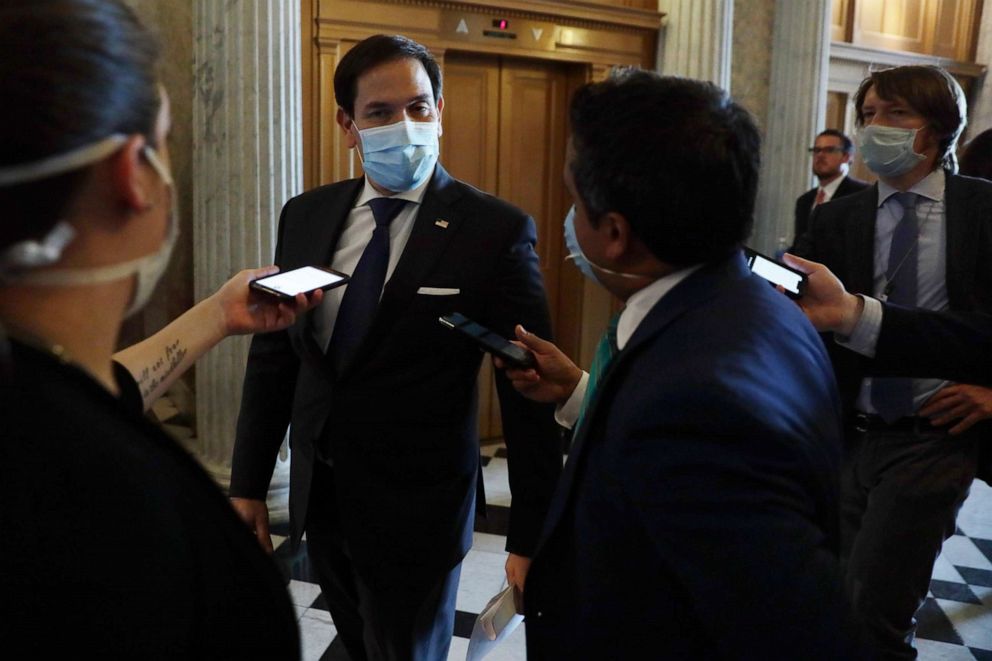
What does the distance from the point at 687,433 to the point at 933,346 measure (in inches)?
48.8

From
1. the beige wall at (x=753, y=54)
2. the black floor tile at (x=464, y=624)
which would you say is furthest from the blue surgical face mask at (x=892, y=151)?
the beige wall at (x=753, y=54)

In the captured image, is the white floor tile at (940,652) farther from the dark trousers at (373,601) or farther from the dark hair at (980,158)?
the dark trousers at (373,601)

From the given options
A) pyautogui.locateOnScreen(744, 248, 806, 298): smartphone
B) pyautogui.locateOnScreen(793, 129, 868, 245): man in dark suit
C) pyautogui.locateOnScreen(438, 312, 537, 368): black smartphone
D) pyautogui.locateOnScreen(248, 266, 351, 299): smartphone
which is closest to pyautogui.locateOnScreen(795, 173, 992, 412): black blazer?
pyautogui.locateOnScreen(744, 248, 806, 298): smartphone

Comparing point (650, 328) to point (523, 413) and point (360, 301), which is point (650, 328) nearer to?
point (523, 413)

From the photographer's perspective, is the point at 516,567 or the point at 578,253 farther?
the point at 516,567

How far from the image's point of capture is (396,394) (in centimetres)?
185

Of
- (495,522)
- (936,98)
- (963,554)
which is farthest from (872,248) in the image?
(495,522)

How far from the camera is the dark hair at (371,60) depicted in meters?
1.99

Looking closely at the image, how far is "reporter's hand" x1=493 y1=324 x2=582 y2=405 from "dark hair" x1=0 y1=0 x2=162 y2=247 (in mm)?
1001

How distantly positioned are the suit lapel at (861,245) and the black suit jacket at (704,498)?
125cm

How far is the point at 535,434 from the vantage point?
74.3 inches

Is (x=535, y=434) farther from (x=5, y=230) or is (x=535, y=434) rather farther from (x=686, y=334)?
(x=5, y=230)

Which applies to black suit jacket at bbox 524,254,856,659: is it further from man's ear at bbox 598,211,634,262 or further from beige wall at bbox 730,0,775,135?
beige wall at bbox 730,0,775,135

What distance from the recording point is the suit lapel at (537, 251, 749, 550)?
107 centimetres
